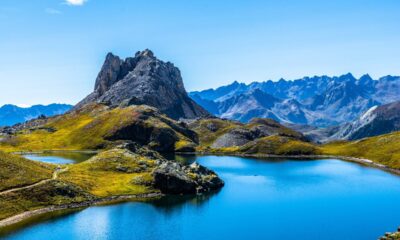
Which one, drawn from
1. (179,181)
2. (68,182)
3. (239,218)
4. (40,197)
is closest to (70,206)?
(40,197)

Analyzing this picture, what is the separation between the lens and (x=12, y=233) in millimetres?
115000

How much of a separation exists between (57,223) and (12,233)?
13517 mm

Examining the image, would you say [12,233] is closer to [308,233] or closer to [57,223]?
[57,223]

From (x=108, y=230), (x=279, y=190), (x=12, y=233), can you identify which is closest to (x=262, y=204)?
(x=279, y=190)

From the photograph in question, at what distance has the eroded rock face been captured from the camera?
171 meters

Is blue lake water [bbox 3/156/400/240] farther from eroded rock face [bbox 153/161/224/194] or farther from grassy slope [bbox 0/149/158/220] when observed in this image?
grassy slope [bbox 0/149/158/220]

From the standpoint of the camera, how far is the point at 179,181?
17162 cm

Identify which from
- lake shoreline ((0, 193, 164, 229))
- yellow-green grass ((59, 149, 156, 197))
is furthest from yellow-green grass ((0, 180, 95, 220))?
yellow-green grass ((59, 149, 156, 197))

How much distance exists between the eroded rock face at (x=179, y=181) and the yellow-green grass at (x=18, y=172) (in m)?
41.1

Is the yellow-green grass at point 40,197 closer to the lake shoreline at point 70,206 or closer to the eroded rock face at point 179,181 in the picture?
the lake shoreline at point 70,206

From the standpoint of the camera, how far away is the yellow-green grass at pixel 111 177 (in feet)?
535

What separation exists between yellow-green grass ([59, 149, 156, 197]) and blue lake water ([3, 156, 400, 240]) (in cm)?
1362

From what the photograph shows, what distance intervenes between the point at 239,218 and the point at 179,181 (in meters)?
A: 42.0

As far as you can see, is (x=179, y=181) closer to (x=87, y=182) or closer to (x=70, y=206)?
(x=87, y=182)
